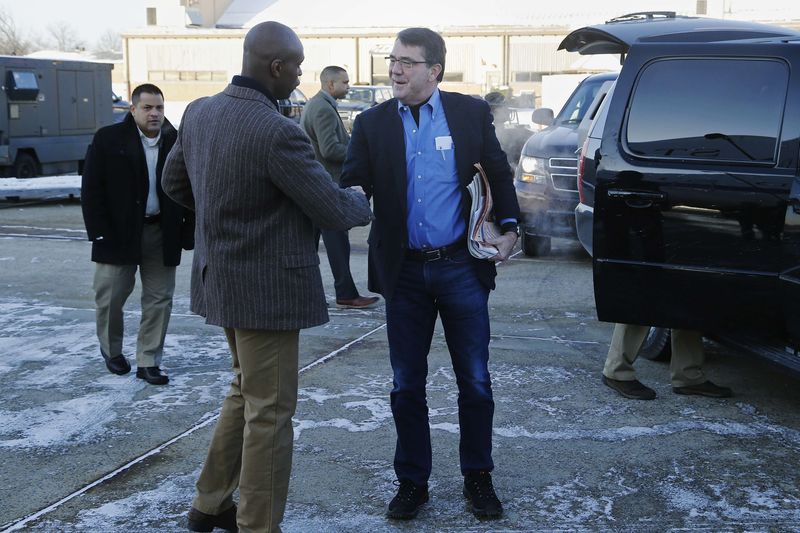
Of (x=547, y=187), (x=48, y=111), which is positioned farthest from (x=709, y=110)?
(x=48, y=111)

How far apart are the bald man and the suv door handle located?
1978mm

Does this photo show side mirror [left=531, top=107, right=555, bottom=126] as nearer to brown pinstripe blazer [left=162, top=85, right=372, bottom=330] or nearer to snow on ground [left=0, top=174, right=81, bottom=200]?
snow on ground [left=0, top=174, right=81, bottom=200]

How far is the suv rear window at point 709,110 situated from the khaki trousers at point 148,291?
2.80 meters

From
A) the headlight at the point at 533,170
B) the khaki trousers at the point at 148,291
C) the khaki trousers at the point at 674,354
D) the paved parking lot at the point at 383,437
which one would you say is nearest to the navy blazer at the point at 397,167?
the paved parking lot at the point at 383,437

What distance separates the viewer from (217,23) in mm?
57844

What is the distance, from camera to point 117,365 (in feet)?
21.1

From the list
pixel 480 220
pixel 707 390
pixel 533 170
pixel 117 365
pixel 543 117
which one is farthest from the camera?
pixel 543 117

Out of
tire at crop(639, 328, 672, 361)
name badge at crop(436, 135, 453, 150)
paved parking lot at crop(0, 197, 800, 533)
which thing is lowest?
paved parking lot at crop(0, 197, 800, 533)

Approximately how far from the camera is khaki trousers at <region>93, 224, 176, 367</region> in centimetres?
628

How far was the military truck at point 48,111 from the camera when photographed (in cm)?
1836

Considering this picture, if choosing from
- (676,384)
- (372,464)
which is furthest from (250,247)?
(676,384)

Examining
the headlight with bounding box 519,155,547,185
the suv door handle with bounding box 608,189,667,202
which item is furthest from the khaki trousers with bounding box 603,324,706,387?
the headlight with bounding box 519,155,547,185

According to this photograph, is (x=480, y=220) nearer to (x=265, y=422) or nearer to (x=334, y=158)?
(x=265, y=422)

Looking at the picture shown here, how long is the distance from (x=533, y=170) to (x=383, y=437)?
234 inches
